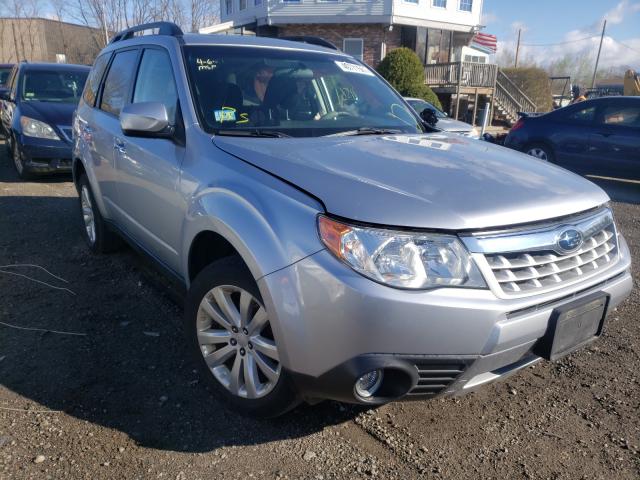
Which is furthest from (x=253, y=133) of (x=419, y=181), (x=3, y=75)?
(x=3, y=75)

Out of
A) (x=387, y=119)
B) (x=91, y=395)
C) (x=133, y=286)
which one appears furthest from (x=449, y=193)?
(x=133, y=286)

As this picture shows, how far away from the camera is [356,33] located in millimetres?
24328

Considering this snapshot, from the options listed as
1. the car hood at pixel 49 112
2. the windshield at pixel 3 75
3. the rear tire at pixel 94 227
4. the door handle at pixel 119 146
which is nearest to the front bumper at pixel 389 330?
the door handle at pixel 119 146

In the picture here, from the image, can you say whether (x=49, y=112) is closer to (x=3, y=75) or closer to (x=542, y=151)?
(x=542, y=151)

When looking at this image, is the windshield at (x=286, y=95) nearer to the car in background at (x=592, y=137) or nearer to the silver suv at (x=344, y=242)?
the silver suv at (x=344, y=242)

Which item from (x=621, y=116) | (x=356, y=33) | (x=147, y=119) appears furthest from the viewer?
(x=356, y=33)

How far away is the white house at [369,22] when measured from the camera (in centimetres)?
2347

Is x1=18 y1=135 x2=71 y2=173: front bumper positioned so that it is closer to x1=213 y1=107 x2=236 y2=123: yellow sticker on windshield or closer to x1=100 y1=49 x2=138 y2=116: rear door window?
x1=100 y1=49 x2=138 y2=116: rear door window

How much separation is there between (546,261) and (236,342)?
1440 millimetres

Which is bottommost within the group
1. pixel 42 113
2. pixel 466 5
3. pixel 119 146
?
pixel 42 113

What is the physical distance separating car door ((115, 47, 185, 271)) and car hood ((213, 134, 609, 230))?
45 cm

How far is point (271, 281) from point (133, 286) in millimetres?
2416

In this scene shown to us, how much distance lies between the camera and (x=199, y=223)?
259 cm

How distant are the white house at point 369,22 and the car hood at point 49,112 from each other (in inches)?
634
